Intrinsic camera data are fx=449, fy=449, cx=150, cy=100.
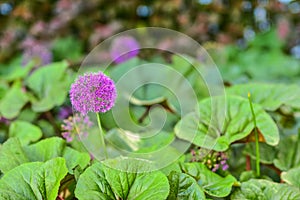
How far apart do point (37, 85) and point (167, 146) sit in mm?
573

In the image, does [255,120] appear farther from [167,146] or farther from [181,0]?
[181,0]

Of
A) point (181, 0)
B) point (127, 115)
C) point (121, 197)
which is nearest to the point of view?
point (121, 197)

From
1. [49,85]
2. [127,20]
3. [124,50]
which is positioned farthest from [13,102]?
[127,20]

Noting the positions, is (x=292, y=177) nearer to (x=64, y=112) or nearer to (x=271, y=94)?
(x=271, y=94)

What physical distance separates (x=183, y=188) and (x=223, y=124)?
265 mm

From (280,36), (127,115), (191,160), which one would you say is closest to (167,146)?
(191,160)

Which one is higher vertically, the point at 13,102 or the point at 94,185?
the point at 13,102

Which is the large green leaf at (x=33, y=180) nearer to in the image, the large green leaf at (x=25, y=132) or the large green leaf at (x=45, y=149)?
the large green leaf at (x=45, y=149)

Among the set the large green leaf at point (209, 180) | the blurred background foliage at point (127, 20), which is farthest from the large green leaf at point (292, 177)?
the blurred background foliage at point (127, 20)

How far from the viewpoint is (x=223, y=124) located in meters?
0.97

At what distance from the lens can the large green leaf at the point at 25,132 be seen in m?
1.03

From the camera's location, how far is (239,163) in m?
1.04

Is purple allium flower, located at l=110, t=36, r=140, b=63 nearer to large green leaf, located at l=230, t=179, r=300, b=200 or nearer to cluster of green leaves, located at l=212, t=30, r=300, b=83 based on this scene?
cluster of green leaves, located at l=212, t=30, r=300, b=83

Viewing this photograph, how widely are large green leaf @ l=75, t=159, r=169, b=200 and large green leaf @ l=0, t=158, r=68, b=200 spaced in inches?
1.8
